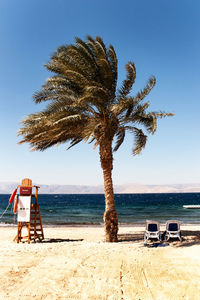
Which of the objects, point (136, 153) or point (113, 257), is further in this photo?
point (136, 153)

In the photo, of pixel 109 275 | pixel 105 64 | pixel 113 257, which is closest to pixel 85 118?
pixel 105 64

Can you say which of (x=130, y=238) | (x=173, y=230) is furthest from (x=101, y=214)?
(x=173, y=230)

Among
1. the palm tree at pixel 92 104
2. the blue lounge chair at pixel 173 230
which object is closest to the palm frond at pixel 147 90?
the palm tree at pixel 92 104

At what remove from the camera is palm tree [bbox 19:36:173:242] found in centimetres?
1074

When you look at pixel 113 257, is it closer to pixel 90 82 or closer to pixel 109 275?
pixel 109 275

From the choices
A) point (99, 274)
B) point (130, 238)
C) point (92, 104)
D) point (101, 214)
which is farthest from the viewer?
point (101, 214)

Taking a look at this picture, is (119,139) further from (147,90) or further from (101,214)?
(101,214)

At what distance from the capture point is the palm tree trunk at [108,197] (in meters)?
11.0

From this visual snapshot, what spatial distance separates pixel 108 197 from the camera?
11.3 metres

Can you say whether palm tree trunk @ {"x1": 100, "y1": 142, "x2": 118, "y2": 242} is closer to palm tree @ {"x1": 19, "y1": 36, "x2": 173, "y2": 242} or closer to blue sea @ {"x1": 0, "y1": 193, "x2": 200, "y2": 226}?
palm tree @ {"x1": 19, "y1": 36, "x2": 173, "y2": 242}

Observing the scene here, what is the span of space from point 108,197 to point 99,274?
5.43m

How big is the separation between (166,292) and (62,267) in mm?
2954

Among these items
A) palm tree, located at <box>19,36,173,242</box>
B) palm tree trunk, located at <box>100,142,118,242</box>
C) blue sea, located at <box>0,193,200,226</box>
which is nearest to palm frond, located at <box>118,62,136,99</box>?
palm tree, located at <box>19,36,173,242</box>

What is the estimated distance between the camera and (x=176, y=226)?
1142cm
